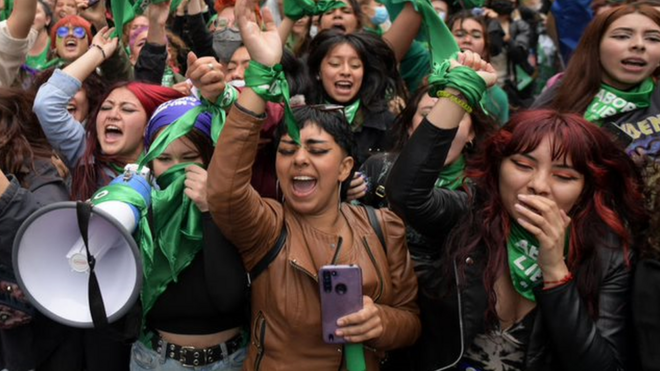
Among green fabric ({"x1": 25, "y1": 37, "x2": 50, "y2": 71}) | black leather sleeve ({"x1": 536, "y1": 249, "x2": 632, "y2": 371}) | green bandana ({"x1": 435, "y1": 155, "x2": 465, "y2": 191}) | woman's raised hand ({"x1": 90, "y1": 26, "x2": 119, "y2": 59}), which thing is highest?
woman's raised hand ({"x1": 90, "y1": 26, "x2": 119, "y2": 59})

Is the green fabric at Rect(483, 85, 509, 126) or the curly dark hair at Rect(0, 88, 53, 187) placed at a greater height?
the curly dark hair at Rect(0, 88, 53, 187)

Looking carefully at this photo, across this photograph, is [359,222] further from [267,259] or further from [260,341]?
[260,341]

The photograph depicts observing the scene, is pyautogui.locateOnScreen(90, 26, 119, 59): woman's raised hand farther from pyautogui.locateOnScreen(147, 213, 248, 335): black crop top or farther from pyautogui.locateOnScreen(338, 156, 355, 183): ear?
pyautogui.locateOnScreen(338, 156, 355, 183): ear

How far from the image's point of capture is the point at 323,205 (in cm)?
259

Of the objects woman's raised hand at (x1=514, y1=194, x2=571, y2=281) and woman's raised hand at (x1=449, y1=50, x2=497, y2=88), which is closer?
woman's raised hand at (x1=514, y1=194, x2=571, y2=281)

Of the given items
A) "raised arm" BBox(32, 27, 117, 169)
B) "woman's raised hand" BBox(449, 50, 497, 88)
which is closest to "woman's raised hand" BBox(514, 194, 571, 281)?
"woman's raised hand" BBox(449, 50, 497, 88)

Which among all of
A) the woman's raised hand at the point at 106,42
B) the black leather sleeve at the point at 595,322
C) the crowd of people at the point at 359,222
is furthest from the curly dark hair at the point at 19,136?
the black leather sleeve at the point at 595,322

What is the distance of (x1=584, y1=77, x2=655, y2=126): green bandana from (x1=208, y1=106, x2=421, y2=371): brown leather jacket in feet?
4.22

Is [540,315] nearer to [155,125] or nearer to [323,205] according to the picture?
[323,205]

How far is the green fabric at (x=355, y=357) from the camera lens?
2422 mm

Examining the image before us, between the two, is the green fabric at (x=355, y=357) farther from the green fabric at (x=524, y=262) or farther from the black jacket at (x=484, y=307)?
the green fabric at (x=524, y=262)

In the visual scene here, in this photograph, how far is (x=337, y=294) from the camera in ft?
7.63

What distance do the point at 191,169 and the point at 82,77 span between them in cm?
Result: 123

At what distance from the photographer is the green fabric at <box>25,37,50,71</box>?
539 cm
